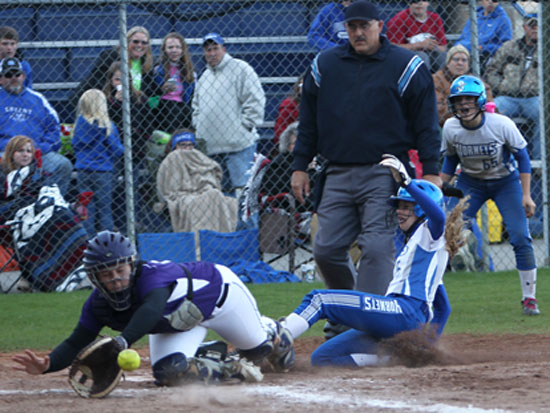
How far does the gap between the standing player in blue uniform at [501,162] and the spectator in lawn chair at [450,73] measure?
2.03 metres

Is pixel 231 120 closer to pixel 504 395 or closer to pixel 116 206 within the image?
pixel 116 206

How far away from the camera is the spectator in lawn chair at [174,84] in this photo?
34.4 ft

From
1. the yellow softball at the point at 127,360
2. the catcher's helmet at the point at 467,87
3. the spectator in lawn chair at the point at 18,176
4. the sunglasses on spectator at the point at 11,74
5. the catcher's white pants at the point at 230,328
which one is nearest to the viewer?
the yellow softball at the point at 127,360

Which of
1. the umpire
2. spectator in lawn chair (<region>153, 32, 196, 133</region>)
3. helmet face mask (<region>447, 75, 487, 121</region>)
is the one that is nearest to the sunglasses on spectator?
spectator in lawn chair (<region>153, 32, 196, 133</region>)

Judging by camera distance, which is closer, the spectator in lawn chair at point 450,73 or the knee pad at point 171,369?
the knee pad at point 171,369

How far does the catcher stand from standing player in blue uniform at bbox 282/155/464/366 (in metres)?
0.32

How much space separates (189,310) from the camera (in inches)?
199

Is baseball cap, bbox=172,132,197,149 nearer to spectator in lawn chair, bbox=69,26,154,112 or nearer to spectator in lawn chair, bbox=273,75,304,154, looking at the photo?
spectator in lawn chair, bbox=69,26,154,112

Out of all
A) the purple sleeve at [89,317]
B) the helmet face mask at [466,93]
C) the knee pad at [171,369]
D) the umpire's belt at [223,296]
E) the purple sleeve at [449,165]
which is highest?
the helmet face mask at [466,93]

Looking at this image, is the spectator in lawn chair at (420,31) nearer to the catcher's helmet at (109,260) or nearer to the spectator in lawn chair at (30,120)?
the spectator in lawn chair at (30,120)

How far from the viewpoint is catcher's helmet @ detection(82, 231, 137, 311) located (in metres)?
4.73

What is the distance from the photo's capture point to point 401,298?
5.73m

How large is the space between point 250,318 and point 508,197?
3.39m

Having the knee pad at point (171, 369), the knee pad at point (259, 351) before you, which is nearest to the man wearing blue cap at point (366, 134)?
the knee pad at point (259, 351)
